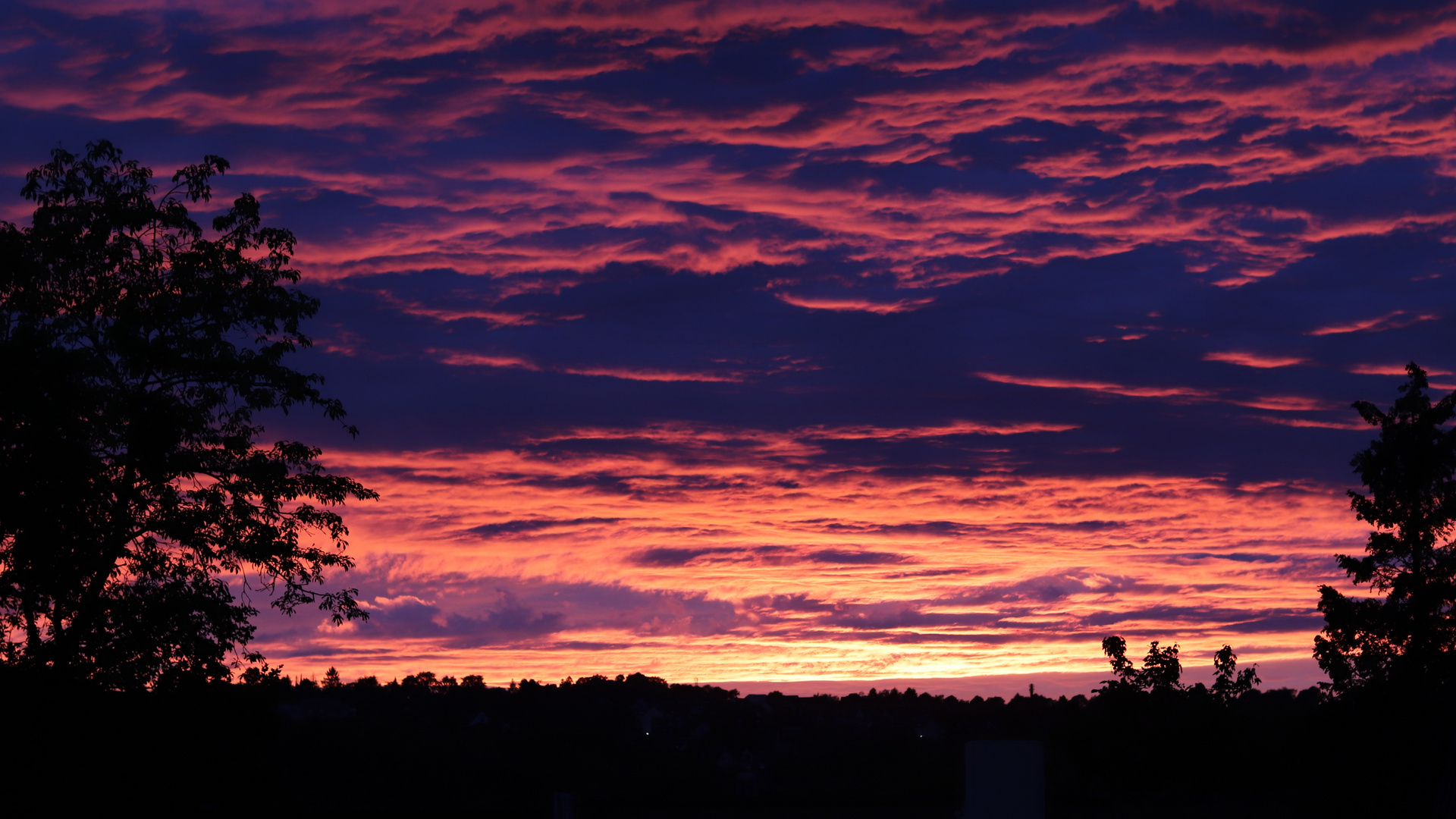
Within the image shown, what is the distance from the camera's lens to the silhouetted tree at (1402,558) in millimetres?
42281

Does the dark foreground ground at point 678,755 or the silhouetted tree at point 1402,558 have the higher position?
the silhouetted tree at point 1402,558

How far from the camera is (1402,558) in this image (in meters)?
43.6

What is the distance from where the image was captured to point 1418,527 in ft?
142

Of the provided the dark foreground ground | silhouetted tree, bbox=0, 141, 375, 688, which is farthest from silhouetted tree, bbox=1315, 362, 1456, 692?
silhouetted tree, bbox=0, 141, 375, 688

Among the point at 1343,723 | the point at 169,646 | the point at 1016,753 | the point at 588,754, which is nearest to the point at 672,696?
the point at 588,754

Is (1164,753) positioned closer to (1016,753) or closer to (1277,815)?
(1277,815)

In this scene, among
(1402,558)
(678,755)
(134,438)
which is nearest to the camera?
(134,438)

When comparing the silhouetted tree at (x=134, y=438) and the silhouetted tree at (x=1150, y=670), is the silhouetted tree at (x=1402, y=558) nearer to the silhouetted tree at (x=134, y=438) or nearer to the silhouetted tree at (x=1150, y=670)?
the silhouetted tree at (x=1150, y=670)

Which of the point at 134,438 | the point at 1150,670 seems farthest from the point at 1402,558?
the point at 134,438

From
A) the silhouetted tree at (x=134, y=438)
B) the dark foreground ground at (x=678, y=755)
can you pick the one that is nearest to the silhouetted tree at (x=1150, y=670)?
the dark foreground ground at (x=678, y=755)

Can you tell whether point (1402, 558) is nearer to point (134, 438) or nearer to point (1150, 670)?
point (1150, 670)

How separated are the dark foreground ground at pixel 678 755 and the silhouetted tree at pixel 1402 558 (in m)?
2.75

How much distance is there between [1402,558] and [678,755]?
3254 cm

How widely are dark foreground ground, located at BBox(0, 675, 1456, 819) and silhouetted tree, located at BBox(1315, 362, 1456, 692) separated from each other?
2.75 m
